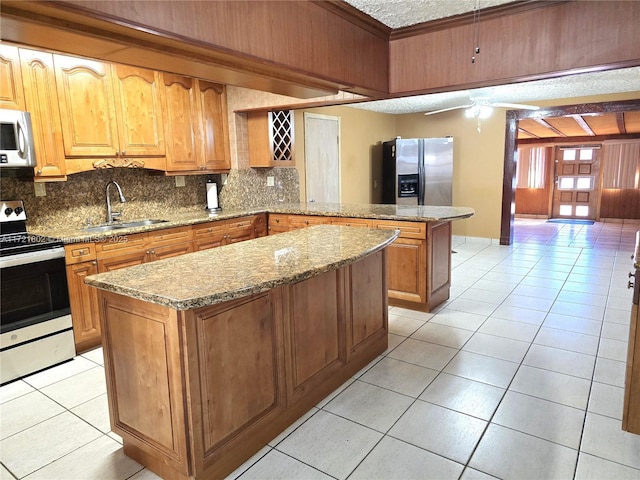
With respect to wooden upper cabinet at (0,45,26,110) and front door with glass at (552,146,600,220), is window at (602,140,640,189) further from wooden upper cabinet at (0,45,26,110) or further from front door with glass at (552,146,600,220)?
wooden upper cabinet at (0,45,26,110)

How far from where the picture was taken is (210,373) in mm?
1727

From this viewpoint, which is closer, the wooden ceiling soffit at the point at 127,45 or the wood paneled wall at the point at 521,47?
the wooden ceiling soffit at the point at 127,45

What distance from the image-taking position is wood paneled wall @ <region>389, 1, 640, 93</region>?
2.36 metres

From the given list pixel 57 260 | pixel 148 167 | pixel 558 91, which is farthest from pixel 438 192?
pixel 57 260

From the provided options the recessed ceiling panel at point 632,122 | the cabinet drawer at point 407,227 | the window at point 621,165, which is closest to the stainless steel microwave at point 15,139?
the cabinet drawer at point 407,227

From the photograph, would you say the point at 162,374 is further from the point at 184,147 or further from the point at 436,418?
the point at 184,147

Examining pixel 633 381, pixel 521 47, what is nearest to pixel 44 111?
pixel 521 47

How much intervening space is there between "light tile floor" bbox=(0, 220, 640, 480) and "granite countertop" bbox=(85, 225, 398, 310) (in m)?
0.86

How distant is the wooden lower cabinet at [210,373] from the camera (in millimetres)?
1660

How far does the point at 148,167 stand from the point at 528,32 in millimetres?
3142

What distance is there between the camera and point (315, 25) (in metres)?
2.44

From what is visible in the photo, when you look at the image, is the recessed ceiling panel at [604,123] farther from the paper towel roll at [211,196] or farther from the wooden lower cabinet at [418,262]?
the paper towel roll at [211,196]

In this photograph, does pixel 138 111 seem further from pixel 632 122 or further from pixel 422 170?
pixel 632 122

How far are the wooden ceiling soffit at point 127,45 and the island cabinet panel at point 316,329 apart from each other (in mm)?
1157
